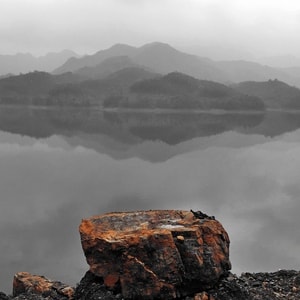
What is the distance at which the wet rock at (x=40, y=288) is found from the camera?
1628cm

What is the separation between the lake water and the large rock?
11.8 m

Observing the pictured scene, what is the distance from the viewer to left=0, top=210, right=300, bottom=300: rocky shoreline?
13.2m

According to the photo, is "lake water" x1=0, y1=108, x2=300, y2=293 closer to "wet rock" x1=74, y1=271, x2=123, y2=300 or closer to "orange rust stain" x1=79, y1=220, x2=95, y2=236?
"wet rock" x1=74, y1=271, x2=123, y2=300

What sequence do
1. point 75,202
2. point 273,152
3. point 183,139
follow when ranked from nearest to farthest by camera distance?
point 75,202
point 273,152
point 183,139

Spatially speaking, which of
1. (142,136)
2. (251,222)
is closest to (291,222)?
(251,222)

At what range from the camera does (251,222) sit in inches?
1503

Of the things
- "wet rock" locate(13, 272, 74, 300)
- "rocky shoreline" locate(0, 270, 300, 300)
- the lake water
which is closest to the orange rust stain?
"rocky shoreline" locate(0, 270, 300, 300)

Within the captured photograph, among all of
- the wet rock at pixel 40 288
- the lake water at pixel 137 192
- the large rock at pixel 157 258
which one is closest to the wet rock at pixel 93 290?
the large rock at pixel 157 258

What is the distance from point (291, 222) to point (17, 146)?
8254 centimetres

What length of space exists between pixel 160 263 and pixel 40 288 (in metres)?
7.05

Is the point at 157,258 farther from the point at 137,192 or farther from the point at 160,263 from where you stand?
the point at 137,192

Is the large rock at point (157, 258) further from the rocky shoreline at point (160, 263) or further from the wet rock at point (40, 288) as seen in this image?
the wet rock at point (40, 288)

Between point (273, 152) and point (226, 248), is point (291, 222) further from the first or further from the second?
point (273, 152)

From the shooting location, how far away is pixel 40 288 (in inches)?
675
